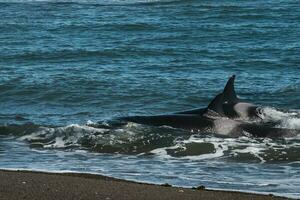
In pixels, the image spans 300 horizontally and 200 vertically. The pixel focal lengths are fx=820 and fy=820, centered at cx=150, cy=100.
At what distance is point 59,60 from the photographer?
2248cm

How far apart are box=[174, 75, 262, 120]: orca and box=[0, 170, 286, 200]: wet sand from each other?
5.15 meters

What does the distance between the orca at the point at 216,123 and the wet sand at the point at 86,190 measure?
4.35m

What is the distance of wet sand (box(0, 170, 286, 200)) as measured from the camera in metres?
7.71

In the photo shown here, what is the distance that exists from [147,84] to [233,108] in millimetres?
4641

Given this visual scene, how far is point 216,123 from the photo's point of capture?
529 inches

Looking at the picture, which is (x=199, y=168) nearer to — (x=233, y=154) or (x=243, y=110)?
(x=233, y=154)

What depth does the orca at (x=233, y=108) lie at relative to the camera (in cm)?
1398

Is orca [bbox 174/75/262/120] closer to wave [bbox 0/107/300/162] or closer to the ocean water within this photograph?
the ocean water

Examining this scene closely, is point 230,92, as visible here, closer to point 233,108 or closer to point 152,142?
point 233,108

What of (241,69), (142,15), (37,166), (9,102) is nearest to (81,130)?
(37,166)

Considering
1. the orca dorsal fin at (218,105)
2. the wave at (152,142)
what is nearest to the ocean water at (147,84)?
the wave at (152,142)

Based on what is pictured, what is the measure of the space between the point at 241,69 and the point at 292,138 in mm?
8027

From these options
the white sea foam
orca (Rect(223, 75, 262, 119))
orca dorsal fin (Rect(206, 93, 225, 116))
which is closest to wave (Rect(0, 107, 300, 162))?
orca dorsal fin (Rect(206, 93, 225, 116))

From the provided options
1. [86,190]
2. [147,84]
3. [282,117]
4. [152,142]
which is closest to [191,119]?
[152,142]
